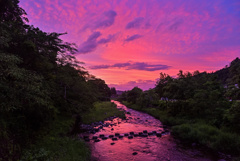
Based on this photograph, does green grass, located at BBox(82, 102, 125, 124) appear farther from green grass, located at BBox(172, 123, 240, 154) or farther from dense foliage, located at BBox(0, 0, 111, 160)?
green grass, located at BBox(172, 123, 240, 154)

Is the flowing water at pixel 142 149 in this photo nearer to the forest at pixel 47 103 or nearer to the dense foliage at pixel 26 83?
the forest at pixel 47 103

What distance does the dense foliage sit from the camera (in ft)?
26.9

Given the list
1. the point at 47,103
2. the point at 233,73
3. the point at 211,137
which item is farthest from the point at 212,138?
the point at 233,73

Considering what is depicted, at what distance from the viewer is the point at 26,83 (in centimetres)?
919

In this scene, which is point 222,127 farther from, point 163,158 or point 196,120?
point 163,158

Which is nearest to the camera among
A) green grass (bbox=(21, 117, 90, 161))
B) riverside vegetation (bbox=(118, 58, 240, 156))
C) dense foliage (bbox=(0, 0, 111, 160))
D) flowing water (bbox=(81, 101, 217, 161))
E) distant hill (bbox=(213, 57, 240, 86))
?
dense foliage (bbox=(0, 0, 111, 160))

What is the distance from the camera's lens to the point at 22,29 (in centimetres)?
1612

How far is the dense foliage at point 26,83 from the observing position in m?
8.20

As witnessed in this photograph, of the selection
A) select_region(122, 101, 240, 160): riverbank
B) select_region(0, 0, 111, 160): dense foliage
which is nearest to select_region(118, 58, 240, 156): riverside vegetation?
select_region(122, 101, 240, 160): riverbank

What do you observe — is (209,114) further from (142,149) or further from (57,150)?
(57,150)

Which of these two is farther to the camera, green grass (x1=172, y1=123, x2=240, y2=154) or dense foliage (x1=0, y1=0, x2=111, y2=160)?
green grass (x1=172, y1=123, x2=240, y2=154)

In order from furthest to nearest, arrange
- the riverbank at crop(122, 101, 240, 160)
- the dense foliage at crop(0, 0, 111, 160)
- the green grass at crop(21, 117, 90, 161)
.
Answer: the riverbank at crop(122, 101, 240, 160)
the green grass at crop(21, 117, 90, 161)
the dense foliage at crop(0, 0, 111, 160)

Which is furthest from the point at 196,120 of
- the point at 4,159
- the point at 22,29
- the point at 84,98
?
the point at 22,29

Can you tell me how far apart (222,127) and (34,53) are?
24.4 m
